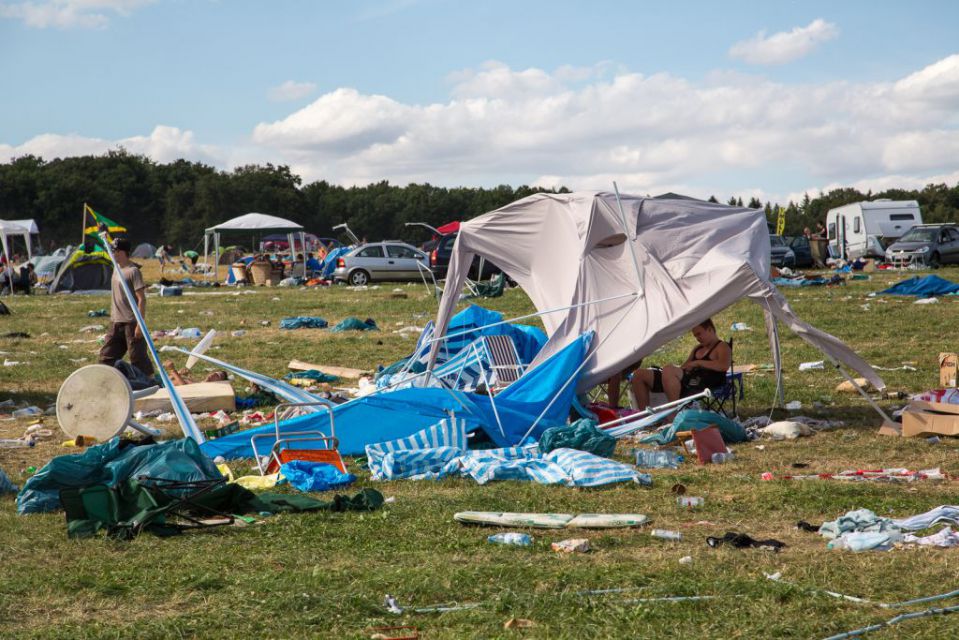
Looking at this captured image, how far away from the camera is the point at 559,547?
5363 mm

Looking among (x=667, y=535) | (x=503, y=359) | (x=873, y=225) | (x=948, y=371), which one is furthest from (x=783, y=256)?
(x=667, y=535)

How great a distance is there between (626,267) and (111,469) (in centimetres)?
489

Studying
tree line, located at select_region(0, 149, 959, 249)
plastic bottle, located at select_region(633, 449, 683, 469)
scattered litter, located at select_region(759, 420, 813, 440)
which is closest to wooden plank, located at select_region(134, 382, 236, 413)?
plastic bottle, located at select_region(633, 449, 683, 469)

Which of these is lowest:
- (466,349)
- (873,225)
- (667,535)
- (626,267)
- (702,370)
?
(667,535)

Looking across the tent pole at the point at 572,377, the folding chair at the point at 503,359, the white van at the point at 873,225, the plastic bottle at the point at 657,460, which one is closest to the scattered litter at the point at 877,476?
the plastic bottle at the point at 657,460

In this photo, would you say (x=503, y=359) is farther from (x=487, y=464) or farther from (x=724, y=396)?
(x=487, y=464)

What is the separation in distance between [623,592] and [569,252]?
19.4 ft

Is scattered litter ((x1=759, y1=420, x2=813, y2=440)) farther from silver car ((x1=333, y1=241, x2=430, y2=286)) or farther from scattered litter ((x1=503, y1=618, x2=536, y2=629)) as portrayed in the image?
silver car ((x1=333, y1=241, x2=430, y2=286))

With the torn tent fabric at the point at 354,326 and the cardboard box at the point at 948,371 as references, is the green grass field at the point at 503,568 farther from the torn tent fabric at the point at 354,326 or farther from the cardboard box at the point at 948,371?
the torn tent fabric at the point at 354,326

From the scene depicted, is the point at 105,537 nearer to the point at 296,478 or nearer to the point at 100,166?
the point at 296,478

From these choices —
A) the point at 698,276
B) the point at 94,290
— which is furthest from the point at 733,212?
the point at 94,290

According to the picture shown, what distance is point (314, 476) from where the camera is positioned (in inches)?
279

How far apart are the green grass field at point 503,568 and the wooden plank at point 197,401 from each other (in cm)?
166

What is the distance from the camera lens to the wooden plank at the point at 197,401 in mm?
10375
